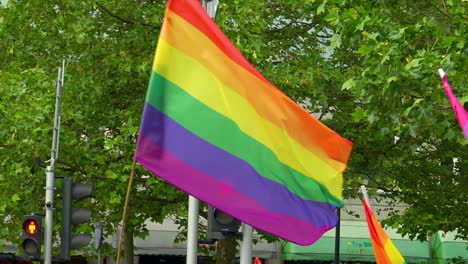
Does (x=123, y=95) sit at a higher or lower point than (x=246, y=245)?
higher

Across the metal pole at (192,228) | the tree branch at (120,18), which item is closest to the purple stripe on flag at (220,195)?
the metal pole at (192,228)

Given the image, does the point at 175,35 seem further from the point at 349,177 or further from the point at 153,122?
the point at 349,177

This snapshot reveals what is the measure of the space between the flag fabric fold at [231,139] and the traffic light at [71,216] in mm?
7942

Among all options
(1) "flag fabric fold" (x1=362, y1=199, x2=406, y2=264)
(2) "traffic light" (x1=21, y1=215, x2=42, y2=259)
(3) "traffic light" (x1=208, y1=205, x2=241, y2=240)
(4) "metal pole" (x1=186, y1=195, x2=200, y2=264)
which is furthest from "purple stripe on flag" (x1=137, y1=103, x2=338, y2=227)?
(2) "traffic light" (x1=21, y1=215, x2=42, y2=259)

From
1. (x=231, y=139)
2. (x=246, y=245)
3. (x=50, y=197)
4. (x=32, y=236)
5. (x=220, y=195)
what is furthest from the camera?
(x=50, y=197)

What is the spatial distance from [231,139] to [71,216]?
27.9 feet

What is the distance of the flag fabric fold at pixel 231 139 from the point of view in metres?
7.90

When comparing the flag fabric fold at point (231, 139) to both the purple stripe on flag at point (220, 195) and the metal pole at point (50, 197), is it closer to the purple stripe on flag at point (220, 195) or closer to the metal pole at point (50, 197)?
the purple stripe on flag at point (220, 195)

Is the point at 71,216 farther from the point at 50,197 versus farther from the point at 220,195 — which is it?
the point at 220,195

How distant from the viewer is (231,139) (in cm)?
845

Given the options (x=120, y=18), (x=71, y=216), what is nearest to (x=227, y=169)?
(x=71, y=216)

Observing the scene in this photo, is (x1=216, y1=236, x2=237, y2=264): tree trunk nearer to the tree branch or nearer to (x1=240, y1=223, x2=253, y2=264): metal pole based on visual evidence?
the tree branch

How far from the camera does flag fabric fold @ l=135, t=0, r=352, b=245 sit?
7.90 m

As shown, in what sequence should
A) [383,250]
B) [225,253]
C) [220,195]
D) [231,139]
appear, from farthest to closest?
1. [225,253]
2. [383,250]
3. [231,139]
4. [220,195]
